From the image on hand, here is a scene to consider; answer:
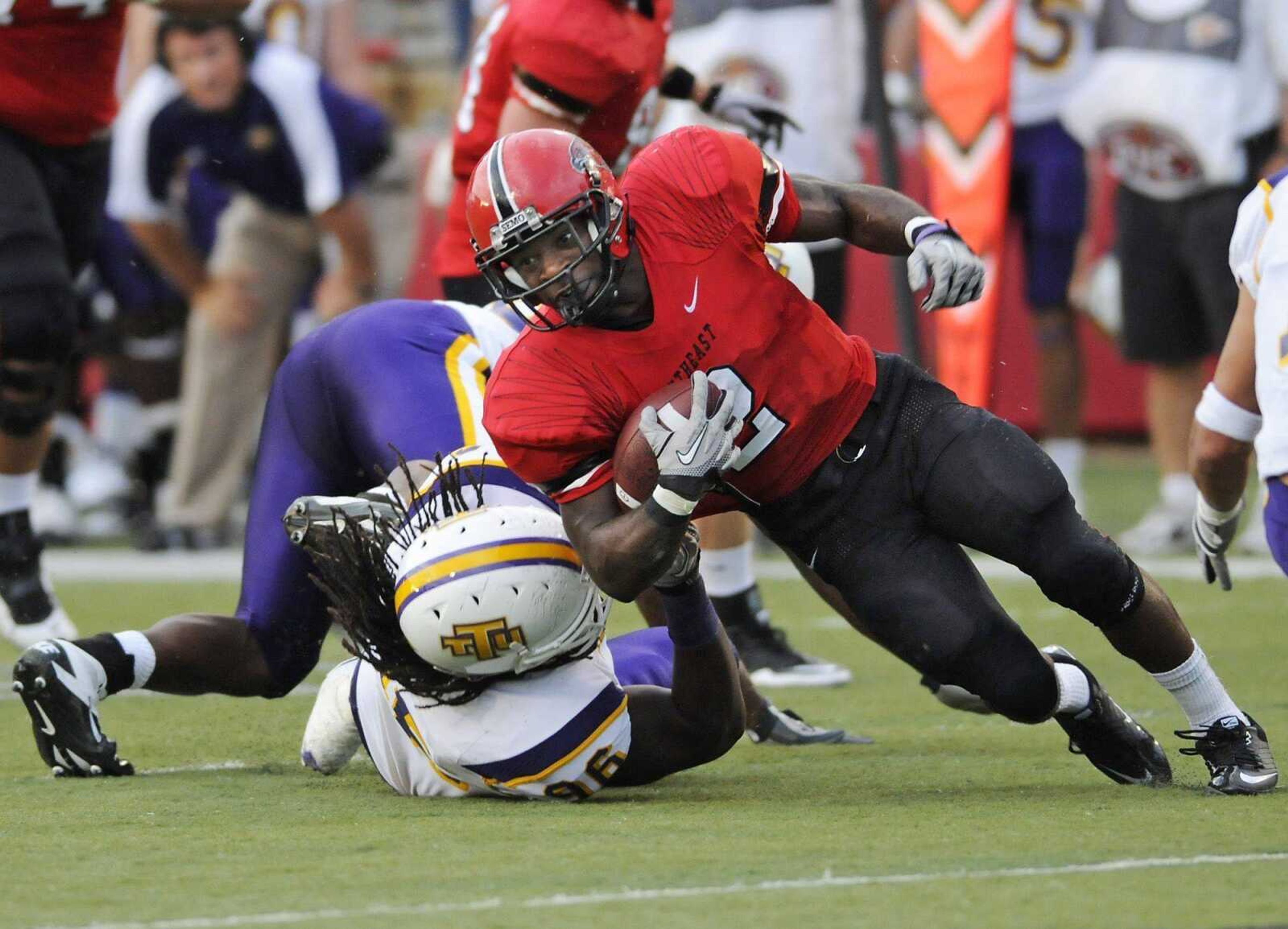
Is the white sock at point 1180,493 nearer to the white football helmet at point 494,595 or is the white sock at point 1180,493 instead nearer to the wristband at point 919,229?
the wristband at point 919,229

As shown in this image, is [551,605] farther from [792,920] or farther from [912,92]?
[912,92]

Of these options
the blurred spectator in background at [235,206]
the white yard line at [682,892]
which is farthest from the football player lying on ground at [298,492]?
the blurred spectator in background at [235,206]

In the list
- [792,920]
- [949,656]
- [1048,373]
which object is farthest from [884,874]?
[1048,373]

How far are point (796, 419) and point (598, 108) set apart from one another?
6.12ft

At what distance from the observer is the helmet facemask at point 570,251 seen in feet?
11.9

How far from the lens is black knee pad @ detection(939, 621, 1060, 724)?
151 inches

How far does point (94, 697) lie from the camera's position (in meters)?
4.18

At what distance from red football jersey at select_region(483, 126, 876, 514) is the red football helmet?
0.08m

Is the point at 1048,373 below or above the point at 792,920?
below

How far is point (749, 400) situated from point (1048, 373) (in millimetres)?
4959

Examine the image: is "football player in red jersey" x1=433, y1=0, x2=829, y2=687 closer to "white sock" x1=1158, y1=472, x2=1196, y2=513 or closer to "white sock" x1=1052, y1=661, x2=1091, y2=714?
"white sock" x1=1052, y1=661, x2=1091, y2=714

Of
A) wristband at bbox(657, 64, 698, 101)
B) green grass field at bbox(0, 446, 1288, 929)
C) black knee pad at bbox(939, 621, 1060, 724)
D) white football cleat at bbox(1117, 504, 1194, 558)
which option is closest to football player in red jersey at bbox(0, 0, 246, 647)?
green grass field at bbox(0, 446, 1288, 929)

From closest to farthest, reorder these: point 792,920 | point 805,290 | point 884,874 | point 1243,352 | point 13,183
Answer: point 792,920, point 884,874, point 1243,352, point 805,290, point 13,183

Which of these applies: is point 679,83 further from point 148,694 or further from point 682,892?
point 682,892
